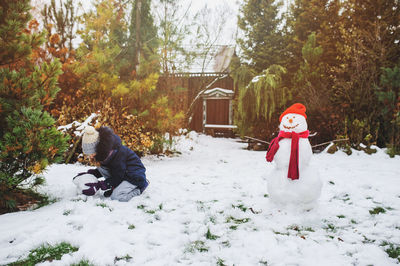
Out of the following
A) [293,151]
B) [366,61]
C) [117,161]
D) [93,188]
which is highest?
[366,61]

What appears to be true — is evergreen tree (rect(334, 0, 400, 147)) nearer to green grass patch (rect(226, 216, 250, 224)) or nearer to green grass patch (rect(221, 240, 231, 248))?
green grass patch (rect(226, 216, 250, 224))

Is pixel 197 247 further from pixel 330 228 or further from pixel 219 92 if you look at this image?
pixel 219 92

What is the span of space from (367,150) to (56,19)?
9.19 meters

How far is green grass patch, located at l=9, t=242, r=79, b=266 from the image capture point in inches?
83.6

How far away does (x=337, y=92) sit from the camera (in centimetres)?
870

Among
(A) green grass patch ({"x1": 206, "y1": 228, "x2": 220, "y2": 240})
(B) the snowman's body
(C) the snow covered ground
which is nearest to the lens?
(C) the snow covered ground

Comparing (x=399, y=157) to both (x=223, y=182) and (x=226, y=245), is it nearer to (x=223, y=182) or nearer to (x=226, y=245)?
(x=223, y=182)

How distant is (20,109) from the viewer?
3090 millimetres

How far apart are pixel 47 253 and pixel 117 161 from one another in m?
1.59

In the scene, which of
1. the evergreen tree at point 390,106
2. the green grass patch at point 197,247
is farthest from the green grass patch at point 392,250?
the evergreen tree at point 390,106

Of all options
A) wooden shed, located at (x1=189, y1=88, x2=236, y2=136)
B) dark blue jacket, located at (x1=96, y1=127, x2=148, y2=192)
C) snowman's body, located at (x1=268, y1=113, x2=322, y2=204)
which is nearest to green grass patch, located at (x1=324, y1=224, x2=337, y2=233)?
snowman's body, located at (x1=268, y1=113, x2=322, y2=204)

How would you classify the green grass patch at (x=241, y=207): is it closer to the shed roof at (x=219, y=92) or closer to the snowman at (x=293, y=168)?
the snowman at (x=293, y=168)

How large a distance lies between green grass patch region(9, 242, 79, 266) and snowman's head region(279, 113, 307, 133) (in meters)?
2.75

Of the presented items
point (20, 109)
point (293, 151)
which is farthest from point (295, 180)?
point (20, 109)
